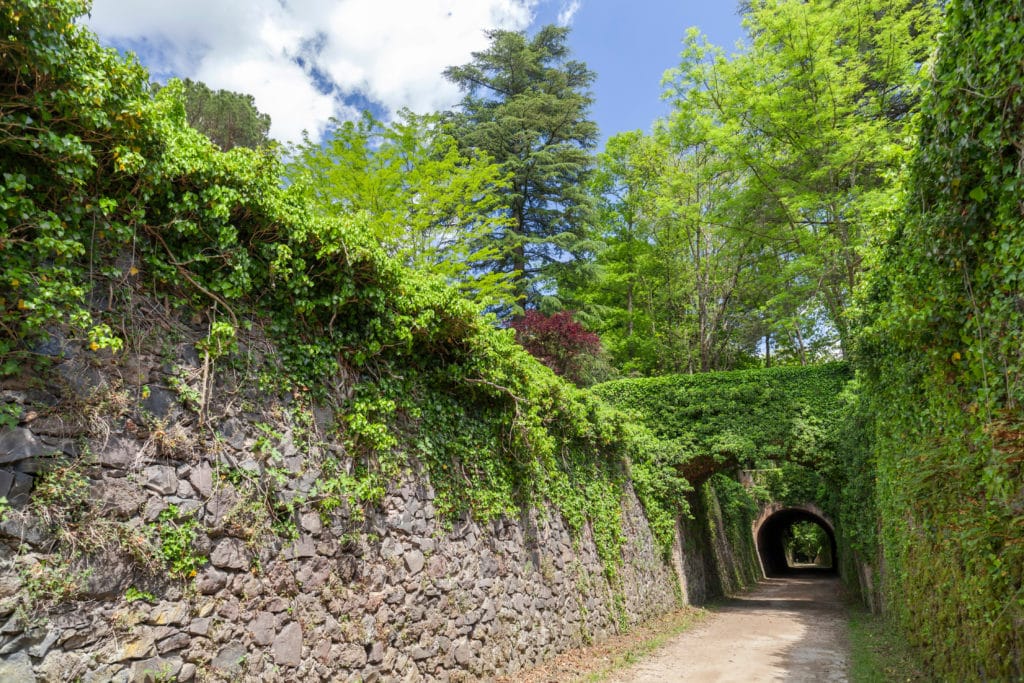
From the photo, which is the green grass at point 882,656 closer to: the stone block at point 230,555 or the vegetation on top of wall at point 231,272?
the vegetation on top of wall at point 231,272

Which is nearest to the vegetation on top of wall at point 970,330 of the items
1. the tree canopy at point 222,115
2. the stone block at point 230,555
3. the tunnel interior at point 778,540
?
the stone block at point 230,555

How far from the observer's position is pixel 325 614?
4.62 meters

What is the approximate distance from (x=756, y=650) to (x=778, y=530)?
3150 centimetres

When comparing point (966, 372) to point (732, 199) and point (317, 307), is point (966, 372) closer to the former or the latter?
point (317, 307)

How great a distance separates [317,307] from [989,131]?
16.2ft

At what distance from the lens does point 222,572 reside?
3918 millimetres

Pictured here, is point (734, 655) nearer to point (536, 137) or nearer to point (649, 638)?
point (649, 638)

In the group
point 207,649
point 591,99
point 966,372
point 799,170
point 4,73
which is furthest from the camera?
point 591,99

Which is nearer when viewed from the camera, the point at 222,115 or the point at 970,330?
the point at 970,330

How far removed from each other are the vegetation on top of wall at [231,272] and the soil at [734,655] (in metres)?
2.67

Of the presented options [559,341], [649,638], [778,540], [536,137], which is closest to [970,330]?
[649,638]

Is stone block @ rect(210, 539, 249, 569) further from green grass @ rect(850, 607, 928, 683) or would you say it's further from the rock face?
green grass @ rect(850, 607, 928, 683)

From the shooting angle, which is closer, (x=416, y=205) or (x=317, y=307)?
(x=317, y=307)

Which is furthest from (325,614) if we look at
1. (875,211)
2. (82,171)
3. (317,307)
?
(875,211)
